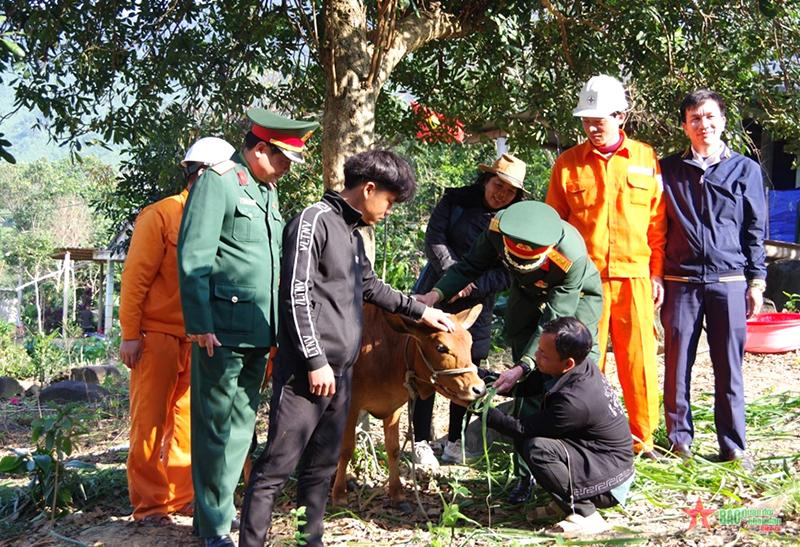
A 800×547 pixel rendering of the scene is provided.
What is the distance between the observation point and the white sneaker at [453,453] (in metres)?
5.74

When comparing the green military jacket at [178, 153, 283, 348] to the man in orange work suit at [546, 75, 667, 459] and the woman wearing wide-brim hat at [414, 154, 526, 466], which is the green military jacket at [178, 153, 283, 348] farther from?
the man in orange work suit at [546, 75, 667, 459]

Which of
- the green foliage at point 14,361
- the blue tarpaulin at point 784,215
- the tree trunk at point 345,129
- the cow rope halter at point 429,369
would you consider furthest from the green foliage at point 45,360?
the blue tarpaulin at point 784,215

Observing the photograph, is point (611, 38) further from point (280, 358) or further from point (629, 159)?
point (280, 358)

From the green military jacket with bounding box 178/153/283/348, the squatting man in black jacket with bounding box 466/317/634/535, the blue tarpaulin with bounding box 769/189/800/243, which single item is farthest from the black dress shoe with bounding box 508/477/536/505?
the blue tarpaulin with bounding box 769/189/800/243

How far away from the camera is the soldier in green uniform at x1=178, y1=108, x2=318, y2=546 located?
400 cm

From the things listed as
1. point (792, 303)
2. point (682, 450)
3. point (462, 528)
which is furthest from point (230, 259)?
point (792, 303)

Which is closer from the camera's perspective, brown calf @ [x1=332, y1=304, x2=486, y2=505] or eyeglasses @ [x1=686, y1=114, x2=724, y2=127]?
brown calf @ [x1=332, y1=304, x2=486, y2=505]

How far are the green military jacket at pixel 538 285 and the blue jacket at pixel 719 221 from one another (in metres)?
0.71

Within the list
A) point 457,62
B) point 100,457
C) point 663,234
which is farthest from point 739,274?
point 100,457

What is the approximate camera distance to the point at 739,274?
529 centimetres

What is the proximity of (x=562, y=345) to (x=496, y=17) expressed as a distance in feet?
10.1

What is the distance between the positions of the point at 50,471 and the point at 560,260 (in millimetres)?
3110

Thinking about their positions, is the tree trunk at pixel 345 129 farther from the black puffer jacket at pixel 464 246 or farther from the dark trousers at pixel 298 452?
the dark trousers at pixel 298 452

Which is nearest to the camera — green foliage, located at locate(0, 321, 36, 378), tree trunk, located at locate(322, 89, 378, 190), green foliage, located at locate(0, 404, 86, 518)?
green foliage, located at locate(0, 404, 86, 518)
